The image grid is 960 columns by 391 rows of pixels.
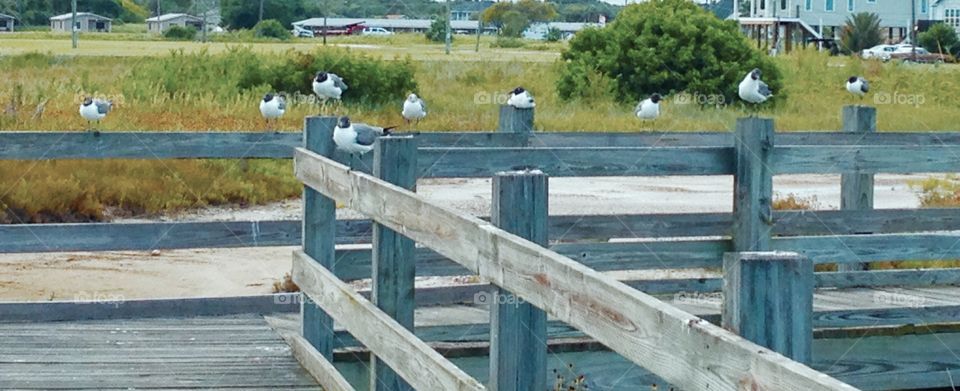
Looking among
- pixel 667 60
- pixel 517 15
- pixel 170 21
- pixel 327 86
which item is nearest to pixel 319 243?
pixel 327 86

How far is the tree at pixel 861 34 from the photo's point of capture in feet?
316

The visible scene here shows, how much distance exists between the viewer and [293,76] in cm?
3428

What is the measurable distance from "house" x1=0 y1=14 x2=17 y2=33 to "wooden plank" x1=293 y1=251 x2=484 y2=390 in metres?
107

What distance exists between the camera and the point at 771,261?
11.1 feet

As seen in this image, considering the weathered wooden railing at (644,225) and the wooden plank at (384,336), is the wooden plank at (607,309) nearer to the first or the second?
the wooden plank at (384,336)

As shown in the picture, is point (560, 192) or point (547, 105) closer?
point (560, 192)

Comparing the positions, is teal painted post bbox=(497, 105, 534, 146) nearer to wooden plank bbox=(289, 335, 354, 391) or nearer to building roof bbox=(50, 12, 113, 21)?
wooden plank bbox=(289, 335, 354, 391)

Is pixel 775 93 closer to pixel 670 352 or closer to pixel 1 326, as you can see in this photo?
pixel 1 326

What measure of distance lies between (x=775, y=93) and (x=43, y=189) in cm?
2318

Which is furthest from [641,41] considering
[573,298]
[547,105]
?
[573,298]

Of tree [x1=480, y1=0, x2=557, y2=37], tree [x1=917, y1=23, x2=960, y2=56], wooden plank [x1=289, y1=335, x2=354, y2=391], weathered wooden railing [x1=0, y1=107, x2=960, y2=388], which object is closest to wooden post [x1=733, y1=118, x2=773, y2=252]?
weathered wooden railing [x1=0, y1=107, x2=960, y2=388]

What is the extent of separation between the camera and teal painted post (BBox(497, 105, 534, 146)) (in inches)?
482

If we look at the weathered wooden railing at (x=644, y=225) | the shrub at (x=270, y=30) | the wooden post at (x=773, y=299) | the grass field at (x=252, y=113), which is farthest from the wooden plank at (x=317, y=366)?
the shrub at (x=270, y=30)

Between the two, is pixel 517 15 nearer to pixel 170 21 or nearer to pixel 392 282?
pixel 170 21
